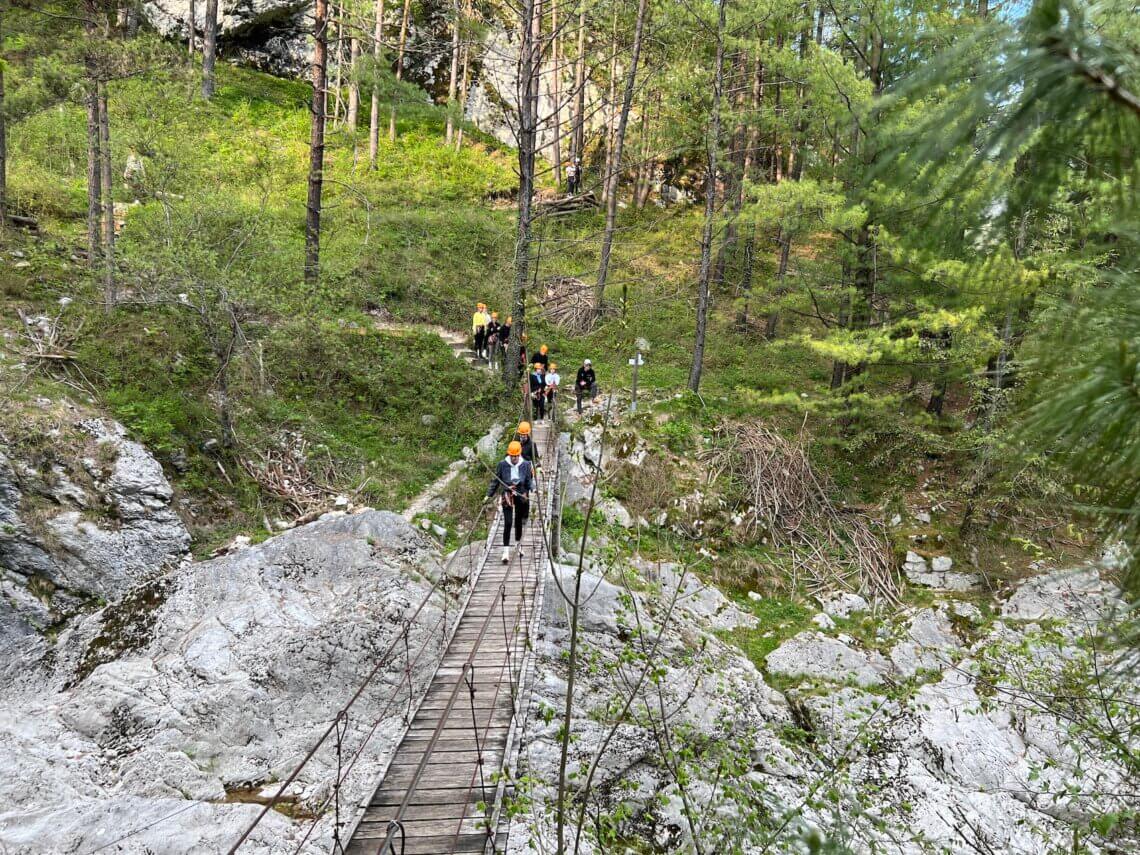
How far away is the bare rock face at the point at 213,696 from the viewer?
527 cm

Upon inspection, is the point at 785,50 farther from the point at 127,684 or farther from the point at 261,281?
the point at 127,684

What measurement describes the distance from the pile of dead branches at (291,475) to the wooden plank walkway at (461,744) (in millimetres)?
3583

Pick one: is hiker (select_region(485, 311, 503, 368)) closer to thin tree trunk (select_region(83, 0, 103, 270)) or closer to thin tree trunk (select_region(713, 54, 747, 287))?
thin tree trunk (select_region(713, 54, 747, 287))

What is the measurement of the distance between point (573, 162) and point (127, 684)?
21.5m

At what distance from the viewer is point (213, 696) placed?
664 centimetres

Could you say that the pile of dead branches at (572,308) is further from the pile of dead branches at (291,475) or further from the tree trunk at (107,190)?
the tree trunk at (107,190)

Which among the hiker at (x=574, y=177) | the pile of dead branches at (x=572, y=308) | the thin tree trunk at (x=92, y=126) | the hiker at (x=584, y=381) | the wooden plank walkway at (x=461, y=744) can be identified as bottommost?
the wooden plank walkway at (x=461, y=744)

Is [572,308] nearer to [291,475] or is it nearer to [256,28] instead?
[291,475]

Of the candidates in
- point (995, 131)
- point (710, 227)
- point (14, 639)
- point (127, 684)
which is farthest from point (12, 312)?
point (995, 131)

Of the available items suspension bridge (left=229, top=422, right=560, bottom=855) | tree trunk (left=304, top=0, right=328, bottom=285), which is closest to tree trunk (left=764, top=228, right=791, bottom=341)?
suspension bridge (left=229, top=422, right=560, bottom=855)

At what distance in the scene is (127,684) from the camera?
654cm

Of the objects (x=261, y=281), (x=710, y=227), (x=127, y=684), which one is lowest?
(x=127, y=684)

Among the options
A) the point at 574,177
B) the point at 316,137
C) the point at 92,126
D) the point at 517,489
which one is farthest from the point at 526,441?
the point at 574,177

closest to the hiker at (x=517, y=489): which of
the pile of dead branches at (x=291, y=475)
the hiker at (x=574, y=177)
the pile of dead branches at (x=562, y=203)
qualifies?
the pile of dead branches at (x=291, y=475)
